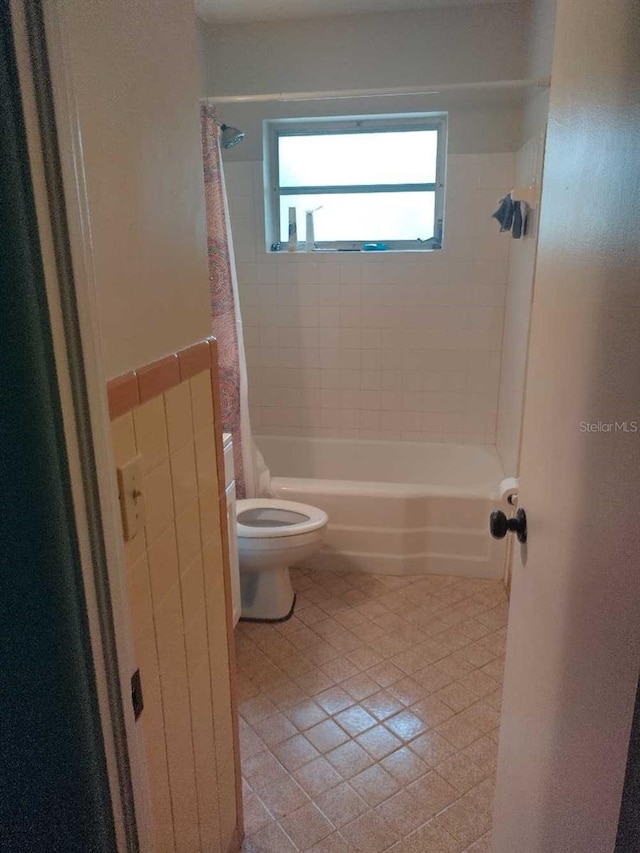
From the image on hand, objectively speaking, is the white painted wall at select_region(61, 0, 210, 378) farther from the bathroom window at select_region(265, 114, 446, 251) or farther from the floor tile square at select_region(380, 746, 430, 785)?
the bathroom window at select_region(265, 114, 446, 251)

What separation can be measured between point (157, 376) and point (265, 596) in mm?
1666

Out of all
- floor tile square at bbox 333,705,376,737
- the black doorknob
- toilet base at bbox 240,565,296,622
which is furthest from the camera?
toilet base at bbox 240,565,296,622

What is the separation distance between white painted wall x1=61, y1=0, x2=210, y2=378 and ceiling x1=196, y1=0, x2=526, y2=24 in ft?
6.74

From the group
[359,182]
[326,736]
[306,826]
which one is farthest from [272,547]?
[359,182]

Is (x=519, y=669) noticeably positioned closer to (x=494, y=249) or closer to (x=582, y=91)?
(x=582, y=91)

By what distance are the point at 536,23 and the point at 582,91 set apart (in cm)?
219

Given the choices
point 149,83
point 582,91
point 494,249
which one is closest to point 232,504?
point 149,83

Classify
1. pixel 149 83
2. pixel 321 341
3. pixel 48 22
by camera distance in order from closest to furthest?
pixel 48 22, pixel 149 83, pixel 321 341

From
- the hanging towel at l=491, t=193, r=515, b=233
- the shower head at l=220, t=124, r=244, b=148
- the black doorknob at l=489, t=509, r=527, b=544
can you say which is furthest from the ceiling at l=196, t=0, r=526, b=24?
the black doorknob at l=489, t=509, r=527, b=544

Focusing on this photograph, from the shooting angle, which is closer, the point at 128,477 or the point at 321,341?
the point at 128,477

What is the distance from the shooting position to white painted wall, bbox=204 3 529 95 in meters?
2.83

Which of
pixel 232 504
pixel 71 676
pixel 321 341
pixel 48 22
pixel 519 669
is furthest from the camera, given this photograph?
pixel 321 341

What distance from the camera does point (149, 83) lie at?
3.07 feet

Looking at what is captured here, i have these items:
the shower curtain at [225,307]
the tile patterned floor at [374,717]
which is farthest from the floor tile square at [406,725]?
the shower curtain at [225,307]
